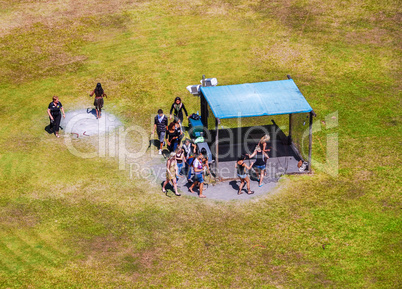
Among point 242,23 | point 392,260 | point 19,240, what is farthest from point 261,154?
point 242,23

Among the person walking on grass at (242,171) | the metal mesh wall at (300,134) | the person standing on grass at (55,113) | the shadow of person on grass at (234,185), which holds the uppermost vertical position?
the person standing on grass at (55,113)

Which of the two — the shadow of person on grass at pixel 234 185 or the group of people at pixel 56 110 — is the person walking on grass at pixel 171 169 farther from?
the group of people at pixel 56 110

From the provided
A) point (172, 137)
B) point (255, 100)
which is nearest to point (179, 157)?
point (172, 137)

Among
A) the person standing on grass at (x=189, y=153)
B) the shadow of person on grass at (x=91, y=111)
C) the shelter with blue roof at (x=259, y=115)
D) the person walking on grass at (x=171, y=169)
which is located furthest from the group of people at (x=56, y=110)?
the person walking on grass at (x=171, y=169)

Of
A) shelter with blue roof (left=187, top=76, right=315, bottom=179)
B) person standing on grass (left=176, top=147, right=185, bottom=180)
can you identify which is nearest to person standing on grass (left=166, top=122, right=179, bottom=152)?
shelter with blue roof (left=187, top=76, right=315, bottom=179)

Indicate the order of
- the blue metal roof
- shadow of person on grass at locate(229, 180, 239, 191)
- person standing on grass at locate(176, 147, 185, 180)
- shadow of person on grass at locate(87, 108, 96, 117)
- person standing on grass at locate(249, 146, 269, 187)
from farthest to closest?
shadow of person on grass at locate(87, 108, 96, 117) < shadow of person on grass at locate(229, 180, 239, 191) < the blue metal roof < person standing on grass at locate(249, 146, 269, 187) < person standing on grass at locate(176, 147, 185, 180)

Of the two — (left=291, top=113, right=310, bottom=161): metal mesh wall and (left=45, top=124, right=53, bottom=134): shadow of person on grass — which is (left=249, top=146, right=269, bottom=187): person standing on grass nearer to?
(left=291, top=113, right=310, bottom=161): metal mesh wall
